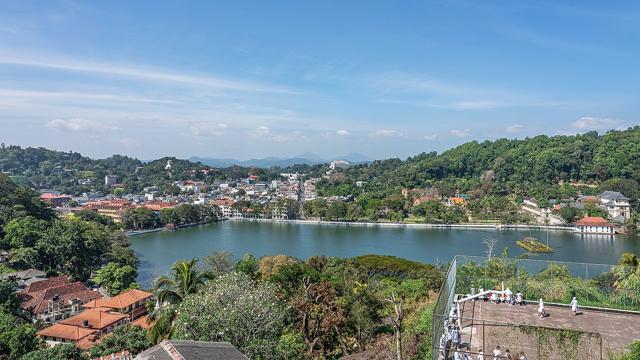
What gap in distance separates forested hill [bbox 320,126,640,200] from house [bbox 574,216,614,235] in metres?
11.1

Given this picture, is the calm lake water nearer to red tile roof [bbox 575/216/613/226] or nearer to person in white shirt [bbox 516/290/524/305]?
red tile roof [bbox 575/216/613/226]

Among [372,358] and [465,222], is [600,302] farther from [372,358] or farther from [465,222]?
[465,222]

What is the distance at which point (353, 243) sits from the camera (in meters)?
35.4

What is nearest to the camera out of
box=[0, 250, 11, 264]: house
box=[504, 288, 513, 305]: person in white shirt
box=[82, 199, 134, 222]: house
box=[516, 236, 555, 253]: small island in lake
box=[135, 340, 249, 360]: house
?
box=[135, 340, 249, 360]: house

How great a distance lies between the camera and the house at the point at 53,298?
15.4m

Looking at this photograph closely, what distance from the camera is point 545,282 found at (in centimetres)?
712

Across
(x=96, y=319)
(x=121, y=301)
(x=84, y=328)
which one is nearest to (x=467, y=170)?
(x=121, y=301)

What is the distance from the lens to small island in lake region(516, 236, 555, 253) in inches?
1193

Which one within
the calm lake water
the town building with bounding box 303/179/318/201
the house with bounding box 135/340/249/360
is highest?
the house with bounding box 135/340/249/360

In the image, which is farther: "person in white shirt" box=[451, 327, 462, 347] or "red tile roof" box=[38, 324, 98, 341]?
"red tile roof" box=[38, 324, 98, 341]

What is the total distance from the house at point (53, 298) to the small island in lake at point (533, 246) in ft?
81.9

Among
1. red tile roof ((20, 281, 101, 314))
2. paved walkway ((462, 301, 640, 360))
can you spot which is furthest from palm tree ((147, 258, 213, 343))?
red tile roof ((20, 281, 101, 314))

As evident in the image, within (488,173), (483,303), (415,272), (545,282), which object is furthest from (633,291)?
(488,173)

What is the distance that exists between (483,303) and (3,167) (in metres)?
99.8
